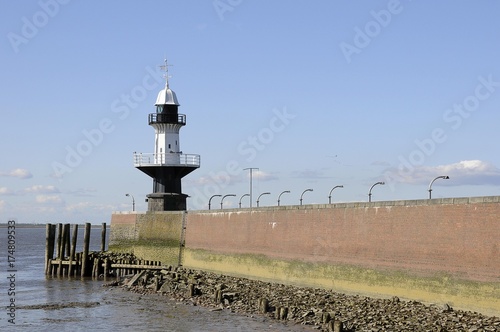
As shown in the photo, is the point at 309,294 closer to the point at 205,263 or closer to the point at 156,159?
the point at 205,263

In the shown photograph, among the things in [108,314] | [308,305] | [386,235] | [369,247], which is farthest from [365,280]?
[108,314]

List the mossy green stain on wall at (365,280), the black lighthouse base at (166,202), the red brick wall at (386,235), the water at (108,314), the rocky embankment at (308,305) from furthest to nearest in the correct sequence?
the black lighthouse base at (166,202) → the water at (108,314) → the red brick wall at (386,235) → the mossy green stain on wall at (365,280) → the rocky embankment at (308,305)

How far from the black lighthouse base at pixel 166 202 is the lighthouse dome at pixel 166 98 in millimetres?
6058

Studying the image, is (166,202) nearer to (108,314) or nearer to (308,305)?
(108,314)

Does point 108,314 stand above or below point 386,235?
below

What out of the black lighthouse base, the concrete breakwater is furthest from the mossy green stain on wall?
the black lighthouse base

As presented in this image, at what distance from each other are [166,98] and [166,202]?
6898mm

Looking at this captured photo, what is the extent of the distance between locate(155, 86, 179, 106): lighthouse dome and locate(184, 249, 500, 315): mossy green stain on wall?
42.3ft

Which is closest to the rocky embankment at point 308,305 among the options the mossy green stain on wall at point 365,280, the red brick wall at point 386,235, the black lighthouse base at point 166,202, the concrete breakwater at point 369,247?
the mossy green stain on wall at point 365,280

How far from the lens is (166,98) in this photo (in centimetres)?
4950

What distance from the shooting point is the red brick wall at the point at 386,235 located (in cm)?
2262

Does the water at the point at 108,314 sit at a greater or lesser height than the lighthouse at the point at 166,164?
lesser

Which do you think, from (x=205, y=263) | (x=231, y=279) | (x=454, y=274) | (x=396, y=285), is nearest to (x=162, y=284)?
(x=231, y=279)

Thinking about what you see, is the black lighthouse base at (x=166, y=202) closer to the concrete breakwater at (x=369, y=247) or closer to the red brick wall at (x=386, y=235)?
the concrete breakwater at (x=369, y=247)
